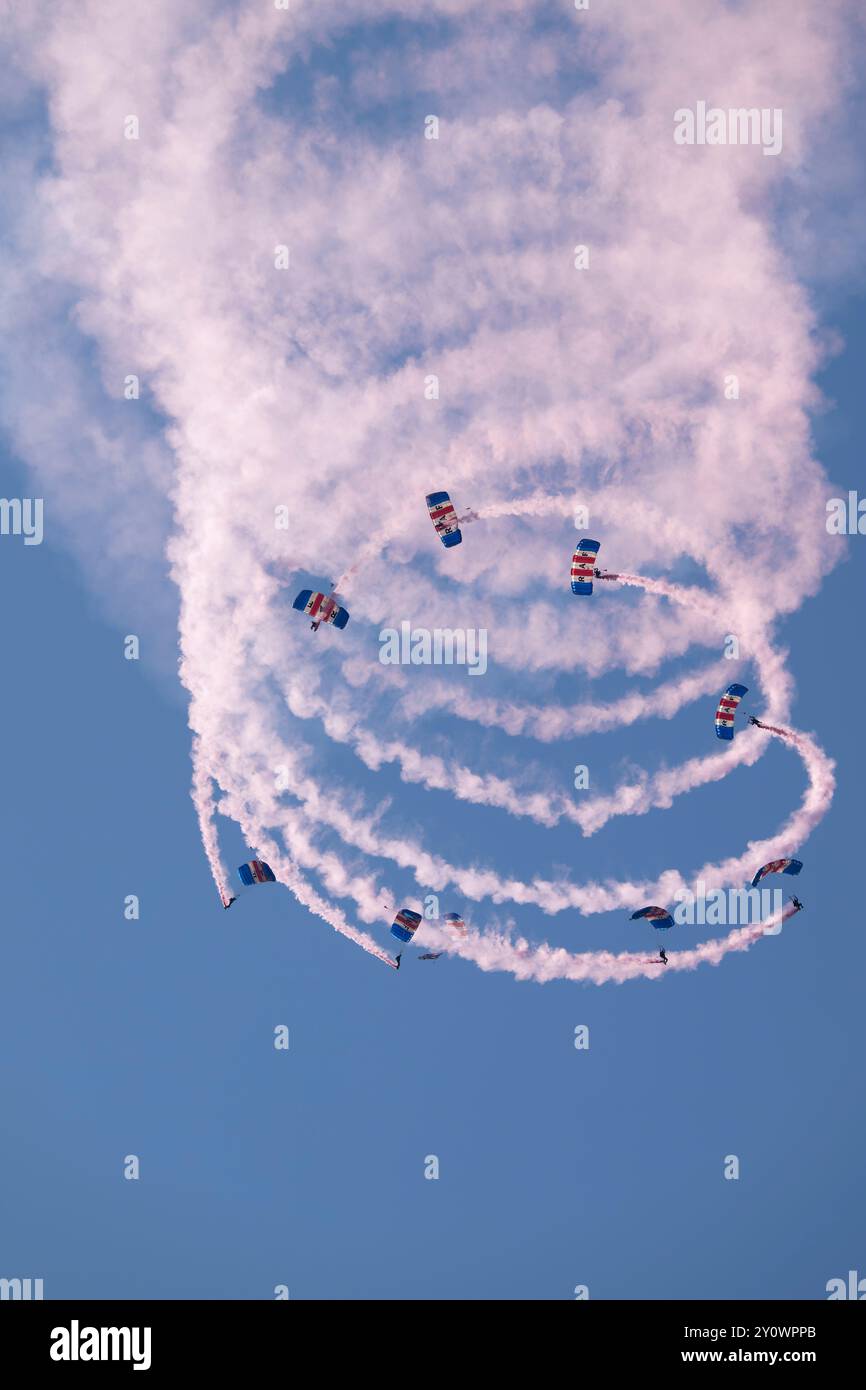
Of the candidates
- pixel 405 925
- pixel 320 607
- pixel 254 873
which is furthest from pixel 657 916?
pixel 320 607

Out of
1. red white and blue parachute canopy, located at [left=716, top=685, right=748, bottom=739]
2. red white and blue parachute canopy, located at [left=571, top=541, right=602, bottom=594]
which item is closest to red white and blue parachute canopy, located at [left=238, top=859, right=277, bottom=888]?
red white and blue parachute canopy, located at [left=571, top=541, right=602, bottom=594]

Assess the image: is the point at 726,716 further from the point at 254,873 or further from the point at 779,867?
the point at 254,873

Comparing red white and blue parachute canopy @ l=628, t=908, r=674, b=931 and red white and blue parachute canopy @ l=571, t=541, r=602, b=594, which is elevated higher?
red white and blue parachute canopy @ l=571, t=541, r=602, b=594

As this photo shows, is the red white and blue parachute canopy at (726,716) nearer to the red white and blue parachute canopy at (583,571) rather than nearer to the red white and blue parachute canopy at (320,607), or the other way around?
the red white and blue parachute canopy at (583,571)

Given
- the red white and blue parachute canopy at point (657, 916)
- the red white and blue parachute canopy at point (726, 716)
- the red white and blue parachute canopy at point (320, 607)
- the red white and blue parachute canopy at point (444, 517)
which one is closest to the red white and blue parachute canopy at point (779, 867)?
the red white and blue parachute canopy at point (657, 916)

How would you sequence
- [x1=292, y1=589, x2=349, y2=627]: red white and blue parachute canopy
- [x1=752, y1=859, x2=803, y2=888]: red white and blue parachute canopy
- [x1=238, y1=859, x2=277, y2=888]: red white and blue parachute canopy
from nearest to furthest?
[x1=292, y1=589, x2=349, y2=627]: red white and blue parachute canopy → [x1=238, y1=859, x2=277, y2=888]: red white and blue parachute canopy → [x1=752, y1=859, x2=803, y2=888]: red white and blue parachute canopy

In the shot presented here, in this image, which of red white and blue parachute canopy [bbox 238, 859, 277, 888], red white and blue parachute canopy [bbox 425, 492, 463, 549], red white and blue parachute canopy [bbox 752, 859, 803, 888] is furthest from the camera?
red white and blue parachute canopy [bbox 752, 859, 803, 888]

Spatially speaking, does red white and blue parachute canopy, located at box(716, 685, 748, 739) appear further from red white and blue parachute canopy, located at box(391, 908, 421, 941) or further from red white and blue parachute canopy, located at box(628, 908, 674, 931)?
red white and blue parachute canopy, located at box(391, 908, 421, 941)
